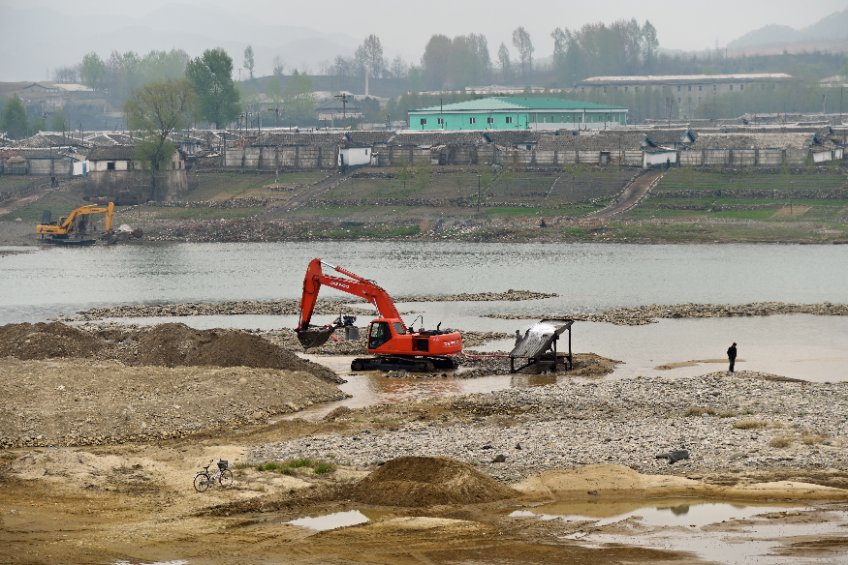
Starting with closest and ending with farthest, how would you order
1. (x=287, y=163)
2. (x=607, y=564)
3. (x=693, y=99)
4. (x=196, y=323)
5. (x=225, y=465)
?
(x=607, y=564) < (x=225, y=465) < (x=196, y=323) < (x=287, y=163) < (x=693, y=99)

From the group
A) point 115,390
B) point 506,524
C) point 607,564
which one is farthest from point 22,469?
point 607,564

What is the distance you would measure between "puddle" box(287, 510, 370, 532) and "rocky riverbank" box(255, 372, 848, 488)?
10.5ft

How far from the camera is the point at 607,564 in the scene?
68.3ft

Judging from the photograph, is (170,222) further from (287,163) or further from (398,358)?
(398,358)

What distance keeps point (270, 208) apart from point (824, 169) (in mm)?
38993

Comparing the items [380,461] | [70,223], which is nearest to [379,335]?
[380,461]

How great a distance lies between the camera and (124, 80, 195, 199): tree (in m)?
116

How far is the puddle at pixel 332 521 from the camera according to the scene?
23091 mm

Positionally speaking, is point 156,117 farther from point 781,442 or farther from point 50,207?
point 781,442

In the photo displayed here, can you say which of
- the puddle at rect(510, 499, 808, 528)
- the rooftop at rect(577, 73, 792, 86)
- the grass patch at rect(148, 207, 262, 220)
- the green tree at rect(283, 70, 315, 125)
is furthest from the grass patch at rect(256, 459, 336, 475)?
the rooftop at rect(577, 73, 792, 86)

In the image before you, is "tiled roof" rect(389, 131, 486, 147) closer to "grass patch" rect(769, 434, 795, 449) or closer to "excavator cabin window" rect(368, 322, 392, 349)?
"excavator cabin window" rect(368, 322, 392, 349)

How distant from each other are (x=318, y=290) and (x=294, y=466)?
15.5 metres

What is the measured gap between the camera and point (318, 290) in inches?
1652

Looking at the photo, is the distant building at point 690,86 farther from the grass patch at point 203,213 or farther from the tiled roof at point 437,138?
the grass patch at point 203,213
